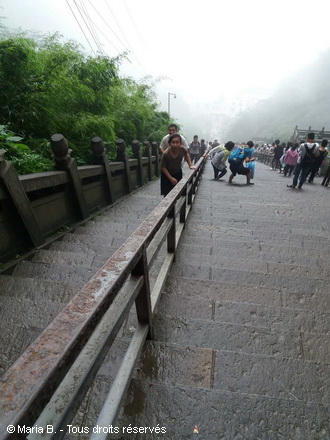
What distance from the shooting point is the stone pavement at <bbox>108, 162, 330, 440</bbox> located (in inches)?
52.8

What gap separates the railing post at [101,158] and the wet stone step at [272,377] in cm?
443

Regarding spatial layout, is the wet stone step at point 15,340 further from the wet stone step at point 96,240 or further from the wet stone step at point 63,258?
the wet stone step at point 96,240

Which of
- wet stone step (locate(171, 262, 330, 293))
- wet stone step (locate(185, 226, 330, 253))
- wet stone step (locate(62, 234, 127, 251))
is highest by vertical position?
wet stone step (locate(171, 262, 330, 293))

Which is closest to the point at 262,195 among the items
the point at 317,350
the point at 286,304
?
the point at 286,304

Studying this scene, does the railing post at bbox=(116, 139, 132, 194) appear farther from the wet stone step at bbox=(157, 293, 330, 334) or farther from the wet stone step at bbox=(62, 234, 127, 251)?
the wet stone step at bbox=(157, 293, 330, 334)

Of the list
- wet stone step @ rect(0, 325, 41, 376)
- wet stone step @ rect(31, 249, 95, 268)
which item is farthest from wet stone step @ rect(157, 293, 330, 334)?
wet stone step @ rect(31, 249, 95, 268)

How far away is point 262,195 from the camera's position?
7.47 m

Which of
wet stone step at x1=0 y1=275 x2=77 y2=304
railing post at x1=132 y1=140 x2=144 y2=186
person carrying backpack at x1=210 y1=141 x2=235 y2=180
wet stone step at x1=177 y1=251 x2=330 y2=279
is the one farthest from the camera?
person carrying backpack at x1=210 y1=141 x2=235 y2=180

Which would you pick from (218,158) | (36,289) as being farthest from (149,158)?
(36,289)

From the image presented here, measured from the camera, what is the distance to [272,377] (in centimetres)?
159

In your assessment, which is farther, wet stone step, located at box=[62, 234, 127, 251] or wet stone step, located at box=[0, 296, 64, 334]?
wet stone step, located at box=[62, 234, 127, 251]

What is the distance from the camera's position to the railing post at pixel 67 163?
368 cm

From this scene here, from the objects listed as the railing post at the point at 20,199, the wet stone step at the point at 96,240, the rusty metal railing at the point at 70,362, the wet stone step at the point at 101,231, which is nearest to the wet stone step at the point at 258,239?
the wet stone step at the point at 101,231

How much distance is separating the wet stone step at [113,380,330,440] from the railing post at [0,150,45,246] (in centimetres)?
238
